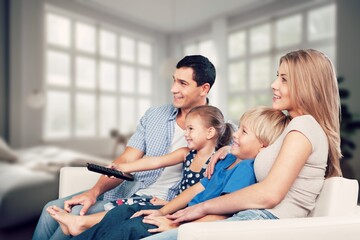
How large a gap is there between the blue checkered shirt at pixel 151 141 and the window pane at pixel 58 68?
8.34ft

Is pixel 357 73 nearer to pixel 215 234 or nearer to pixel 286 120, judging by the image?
pixel 286 120

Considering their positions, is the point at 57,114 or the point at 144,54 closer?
the point at 57,114

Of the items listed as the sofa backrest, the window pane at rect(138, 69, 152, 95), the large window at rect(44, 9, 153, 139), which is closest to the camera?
the sofa backrest

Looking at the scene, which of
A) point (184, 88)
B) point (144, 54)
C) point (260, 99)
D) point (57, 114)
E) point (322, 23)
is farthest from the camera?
point (260, 99)

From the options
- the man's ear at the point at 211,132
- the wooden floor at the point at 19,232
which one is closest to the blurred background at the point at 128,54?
the wooden floor at the point at 19,232

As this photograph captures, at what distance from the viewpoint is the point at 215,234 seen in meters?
0.83

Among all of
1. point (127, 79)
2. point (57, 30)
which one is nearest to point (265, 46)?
point (127, 79)

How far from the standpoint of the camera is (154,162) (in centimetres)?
145

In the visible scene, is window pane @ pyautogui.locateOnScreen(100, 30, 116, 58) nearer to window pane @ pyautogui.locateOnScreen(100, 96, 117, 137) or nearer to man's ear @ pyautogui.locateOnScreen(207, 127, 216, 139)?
window pane @ pyautogui.locateOnScreen(100, 96, 117, 137)

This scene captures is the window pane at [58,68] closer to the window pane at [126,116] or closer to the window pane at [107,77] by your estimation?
the window pane at [107,77]

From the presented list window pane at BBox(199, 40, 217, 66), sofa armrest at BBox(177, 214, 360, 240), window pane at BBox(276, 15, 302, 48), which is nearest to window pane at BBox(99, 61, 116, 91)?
window pane at BBox(199, 40, 217, 66)

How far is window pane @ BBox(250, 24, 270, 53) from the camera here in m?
5.44

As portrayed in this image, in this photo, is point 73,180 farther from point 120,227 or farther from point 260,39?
point 260,39

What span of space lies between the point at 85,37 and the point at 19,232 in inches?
92.1
